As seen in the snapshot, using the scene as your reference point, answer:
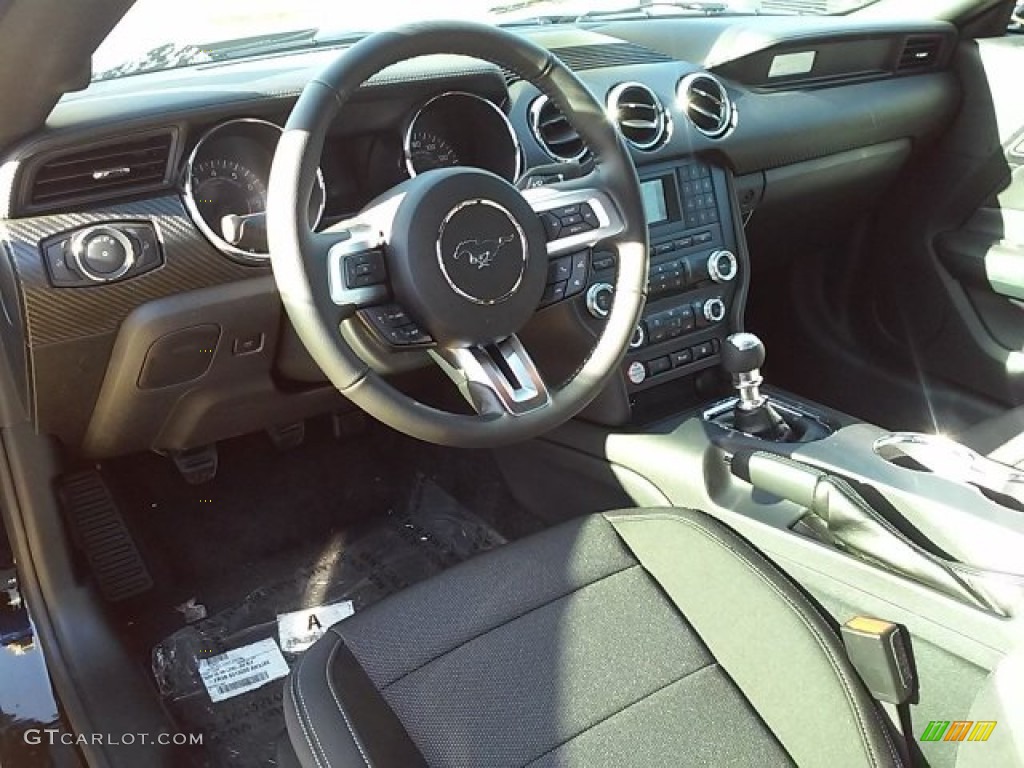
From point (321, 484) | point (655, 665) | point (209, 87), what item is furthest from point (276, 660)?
point (209, 87)

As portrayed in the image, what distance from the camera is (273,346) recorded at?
179cm

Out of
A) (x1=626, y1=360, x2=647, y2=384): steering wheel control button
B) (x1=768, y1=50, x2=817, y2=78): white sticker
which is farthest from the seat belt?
(x1=768, y1=50, x2=817, y2=78): white sticker

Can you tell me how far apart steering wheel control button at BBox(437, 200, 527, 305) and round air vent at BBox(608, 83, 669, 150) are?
0.77m

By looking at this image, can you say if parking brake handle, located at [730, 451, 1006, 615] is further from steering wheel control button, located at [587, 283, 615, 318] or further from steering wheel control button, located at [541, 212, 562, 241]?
steering wheel control button, located at [541, 212, 562, 241]

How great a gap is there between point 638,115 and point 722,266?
338mm

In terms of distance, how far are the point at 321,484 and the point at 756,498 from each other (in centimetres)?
109

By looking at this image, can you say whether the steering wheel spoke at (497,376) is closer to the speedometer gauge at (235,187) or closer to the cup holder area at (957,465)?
the speedometer gauge at (235,187)

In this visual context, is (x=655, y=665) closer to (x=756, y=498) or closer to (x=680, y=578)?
(x=680, y=578)

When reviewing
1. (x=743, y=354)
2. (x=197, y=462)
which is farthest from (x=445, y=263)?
(x=197, y=462)

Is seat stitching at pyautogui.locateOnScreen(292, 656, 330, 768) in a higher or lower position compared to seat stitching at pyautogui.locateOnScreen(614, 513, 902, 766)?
higher

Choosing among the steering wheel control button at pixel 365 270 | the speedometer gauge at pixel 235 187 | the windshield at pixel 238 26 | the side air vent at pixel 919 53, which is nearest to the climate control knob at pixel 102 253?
the speedometer gauge at pixel 235 187

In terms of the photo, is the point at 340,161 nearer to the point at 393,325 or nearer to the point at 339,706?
the point at 393,325

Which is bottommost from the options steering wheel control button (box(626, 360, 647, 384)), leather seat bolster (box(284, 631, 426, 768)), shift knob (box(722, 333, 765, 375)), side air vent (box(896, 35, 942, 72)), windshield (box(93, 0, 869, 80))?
leather seat bolster (box(284, 631, 426, 768))

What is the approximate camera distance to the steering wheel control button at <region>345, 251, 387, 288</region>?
1.29 meters
